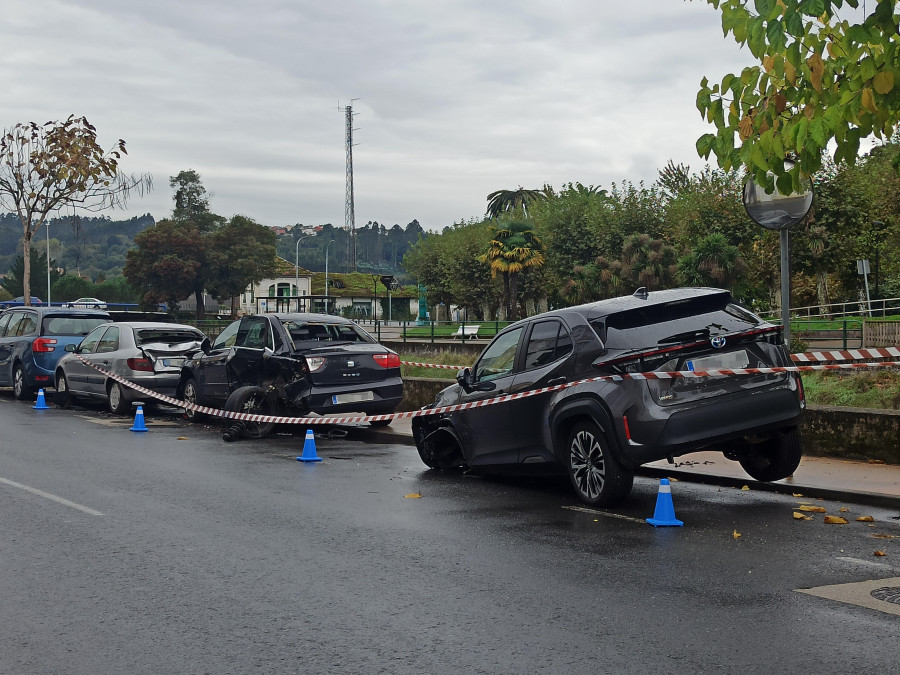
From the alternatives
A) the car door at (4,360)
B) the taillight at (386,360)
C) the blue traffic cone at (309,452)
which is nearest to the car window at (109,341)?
the car door at (4,360)

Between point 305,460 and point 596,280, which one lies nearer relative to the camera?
point 305,460

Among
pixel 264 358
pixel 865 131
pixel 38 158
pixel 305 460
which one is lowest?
pixel 305 460

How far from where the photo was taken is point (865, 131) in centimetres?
764

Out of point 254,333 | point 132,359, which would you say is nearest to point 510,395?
point 254,333

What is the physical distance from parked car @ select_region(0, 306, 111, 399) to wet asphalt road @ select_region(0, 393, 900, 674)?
11399 mm

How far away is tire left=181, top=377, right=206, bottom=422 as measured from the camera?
16953 millimetres

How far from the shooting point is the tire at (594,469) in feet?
27.9

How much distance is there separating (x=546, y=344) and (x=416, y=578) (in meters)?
3.58

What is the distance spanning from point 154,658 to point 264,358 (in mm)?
10160

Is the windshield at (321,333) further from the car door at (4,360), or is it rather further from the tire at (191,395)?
the car door at (4,360)

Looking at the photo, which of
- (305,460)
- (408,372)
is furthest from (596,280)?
(305,460)

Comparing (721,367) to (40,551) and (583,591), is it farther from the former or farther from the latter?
(40,551)

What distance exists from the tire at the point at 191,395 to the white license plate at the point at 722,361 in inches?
408

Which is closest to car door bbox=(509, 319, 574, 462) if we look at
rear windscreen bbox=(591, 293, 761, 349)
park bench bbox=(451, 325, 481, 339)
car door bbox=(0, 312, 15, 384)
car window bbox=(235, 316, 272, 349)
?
rear windscreen bbox=(591, 293, 761, 349)
